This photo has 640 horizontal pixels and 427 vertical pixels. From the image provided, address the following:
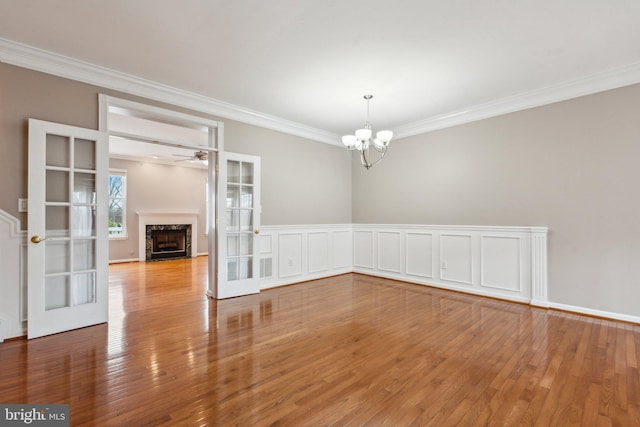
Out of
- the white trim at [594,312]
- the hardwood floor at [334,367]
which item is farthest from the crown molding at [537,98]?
the hardwood floor at [334,367]

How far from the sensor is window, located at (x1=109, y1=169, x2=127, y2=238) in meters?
7.80

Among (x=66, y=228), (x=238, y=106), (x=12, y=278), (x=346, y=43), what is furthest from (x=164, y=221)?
(x=346, y=43)

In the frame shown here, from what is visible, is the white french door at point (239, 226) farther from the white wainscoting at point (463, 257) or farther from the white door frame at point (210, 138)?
Result: the white wainscoting at point (463, 257)

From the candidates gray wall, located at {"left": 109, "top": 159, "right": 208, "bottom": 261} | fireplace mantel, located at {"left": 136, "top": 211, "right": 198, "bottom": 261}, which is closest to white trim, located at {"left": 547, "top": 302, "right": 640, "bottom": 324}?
fireplace mantel, located at {"left": 136, "top": 211, "right": 198, "bottom": 261}

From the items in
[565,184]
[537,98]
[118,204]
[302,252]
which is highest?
[537,98]

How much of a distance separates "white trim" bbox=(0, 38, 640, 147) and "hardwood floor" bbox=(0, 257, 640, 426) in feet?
8.97

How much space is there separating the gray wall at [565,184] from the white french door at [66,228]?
477 cm

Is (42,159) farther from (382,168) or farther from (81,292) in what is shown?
(382,168)

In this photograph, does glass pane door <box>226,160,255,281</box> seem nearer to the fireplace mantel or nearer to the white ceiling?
the white ceiling

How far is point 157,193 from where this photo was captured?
839 centimetres

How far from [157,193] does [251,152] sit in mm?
4943

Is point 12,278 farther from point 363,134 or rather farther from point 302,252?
point 363,134

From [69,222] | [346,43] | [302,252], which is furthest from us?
[302,252]

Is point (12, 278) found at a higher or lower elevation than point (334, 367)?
higher
